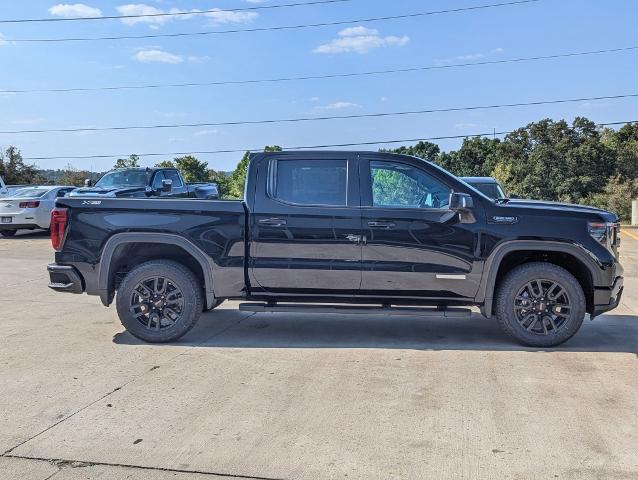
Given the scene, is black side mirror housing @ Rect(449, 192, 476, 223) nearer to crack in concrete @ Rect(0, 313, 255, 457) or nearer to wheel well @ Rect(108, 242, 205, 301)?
wheel well @ Rect(108, 242, 205, 301)

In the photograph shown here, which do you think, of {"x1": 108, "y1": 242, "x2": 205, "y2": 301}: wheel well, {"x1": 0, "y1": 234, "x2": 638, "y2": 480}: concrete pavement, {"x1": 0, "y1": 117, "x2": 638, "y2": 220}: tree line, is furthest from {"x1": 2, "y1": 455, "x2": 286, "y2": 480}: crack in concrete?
{"x1": 0, "y1": 117, "x2": 638, "y2": 220}: tree line

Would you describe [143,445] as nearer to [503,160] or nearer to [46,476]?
[46,476]

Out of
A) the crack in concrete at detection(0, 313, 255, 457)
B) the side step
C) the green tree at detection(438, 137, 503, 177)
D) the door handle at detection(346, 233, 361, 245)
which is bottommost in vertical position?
the crack in concrete at detection(0, 313, 255, 457)

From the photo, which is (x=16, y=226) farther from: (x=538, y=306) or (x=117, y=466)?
(x=117, y=466)

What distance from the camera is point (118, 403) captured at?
4668 millimetres

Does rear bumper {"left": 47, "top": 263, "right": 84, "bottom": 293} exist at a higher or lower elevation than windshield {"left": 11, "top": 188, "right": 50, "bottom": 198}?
lower

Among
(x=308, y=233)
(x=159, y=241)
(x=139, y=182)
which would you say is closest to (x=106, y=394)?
(x=159, y=241)

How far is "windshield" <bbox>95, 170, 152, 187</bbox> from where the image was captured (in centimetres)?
1598

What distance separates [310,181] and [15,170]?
2133 inches

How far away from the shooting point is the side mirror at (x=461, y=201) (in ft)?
19.6

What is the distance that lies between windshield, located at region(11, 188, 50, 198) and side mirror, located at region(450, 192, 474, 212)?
16.5m

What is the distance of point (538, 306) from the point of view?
6.18 m

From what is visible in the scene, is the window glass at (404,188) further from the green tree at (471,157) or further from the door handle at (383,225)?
the green tree at (471,157)

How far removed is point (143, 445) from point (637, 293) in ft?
26.9
